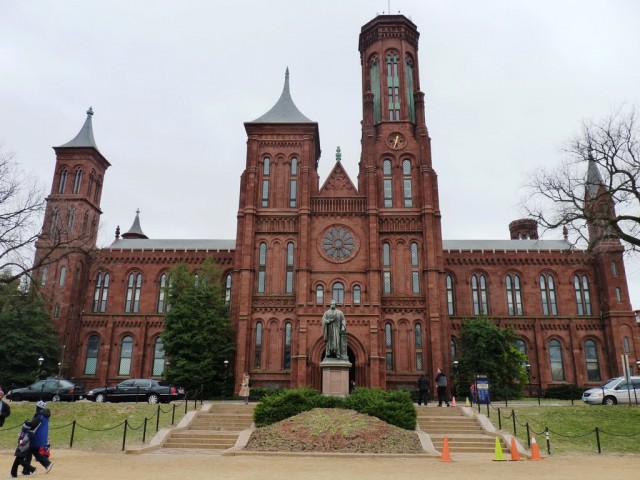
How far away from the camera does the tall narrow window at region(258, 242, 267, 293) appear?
39.5m

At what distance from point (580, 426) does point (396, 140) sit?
27.1 meters

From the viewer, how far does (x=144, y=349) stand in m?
44.5

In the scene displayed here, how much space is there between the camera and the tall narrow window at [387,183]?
41312 millimetres

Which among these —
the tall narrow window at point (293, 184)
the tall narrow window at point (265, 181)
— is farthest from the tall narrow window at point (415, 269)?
the tall narrow window at point (265, 181)

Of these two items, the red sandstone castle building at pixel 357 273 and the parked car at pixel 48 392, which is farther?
the red sandstone castle building at pixel 357 273

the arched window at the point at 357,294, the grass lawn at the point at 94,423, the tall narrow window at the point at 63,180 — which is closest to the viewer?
the grass lawn at the point at 94,423

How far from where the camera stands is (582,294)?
46625 mm

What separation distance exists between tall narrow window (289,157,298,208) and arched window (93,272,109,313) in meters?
19.2

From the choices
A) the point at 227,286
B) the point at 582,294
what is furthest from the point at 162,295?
the point at 582,294

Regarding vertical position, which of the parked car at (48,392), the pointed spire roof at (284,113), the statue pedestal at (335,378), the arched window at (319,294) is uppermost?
the pointed spire roof at (284,113)

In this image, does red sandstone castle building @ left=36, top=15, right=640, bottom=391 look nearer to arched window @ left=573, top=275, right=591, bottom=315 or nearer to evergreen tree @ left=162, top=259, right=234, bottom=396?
arched window @ left=573, top=275, right=591, bottom=315

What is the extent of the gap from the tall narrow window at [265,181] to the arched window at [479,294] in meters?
20.1

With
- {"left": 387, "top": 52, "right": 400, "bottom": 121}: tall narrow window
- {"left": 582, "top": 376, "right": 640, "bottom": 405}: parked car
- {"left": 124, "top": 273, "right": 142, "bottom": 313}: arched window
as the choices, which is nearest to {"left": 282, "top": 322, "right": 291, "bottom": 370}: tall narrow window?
{"left": 124, "top": 273, "right": 142, "bottom": 313}: arched window

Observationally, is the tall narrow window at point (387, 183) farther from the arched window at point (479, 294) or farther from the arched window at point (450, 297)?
the arched window at point (479, 294)
